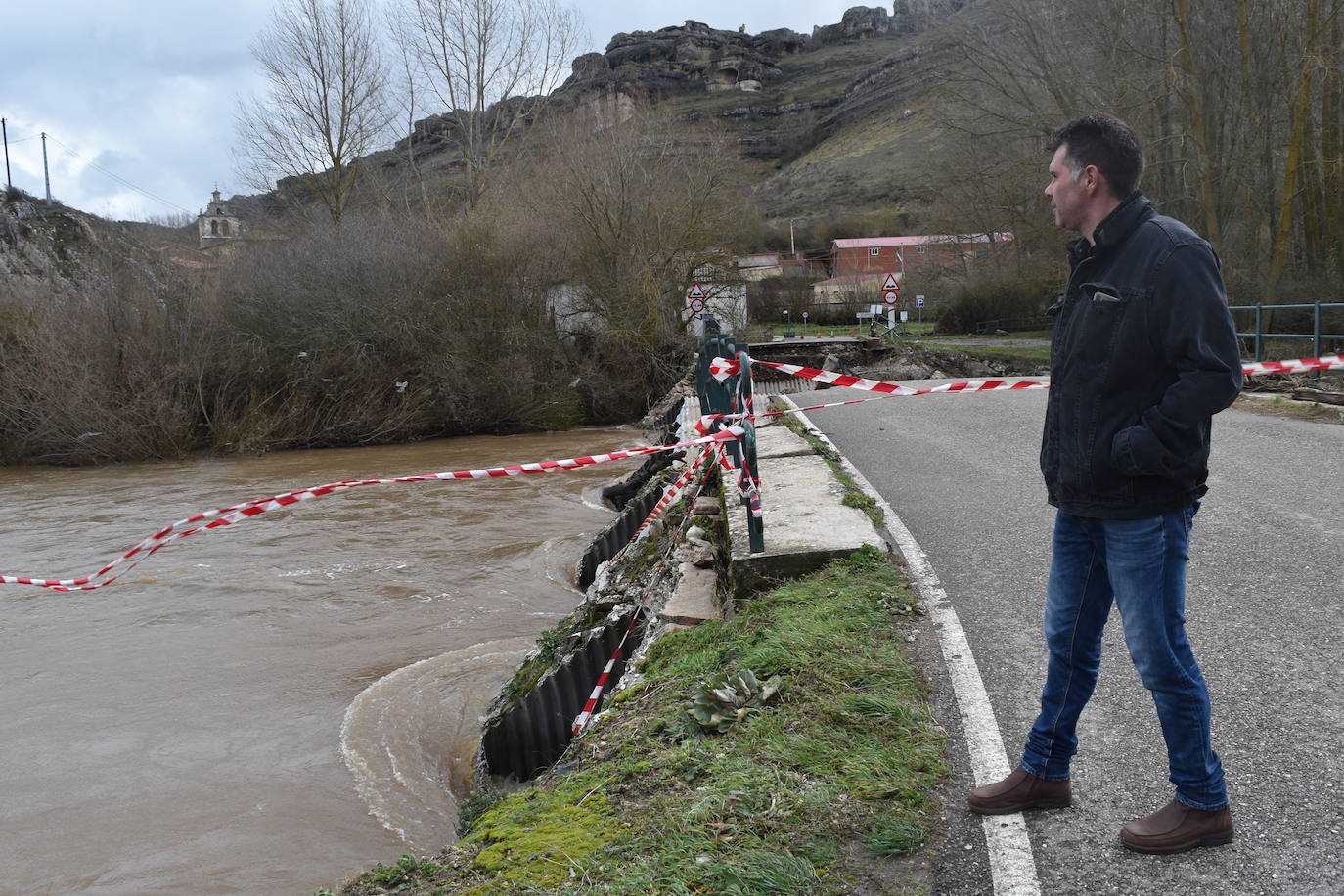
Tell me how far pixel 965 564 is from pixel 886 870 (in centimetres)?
380

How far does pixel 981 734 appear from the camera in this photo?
12.5 ft

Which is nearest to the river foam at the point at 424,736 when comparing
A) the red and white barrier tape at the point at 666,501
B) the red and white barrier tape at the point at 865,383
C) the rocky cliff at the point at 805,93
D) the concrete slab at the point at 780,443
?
the red and white barrier tape at the point at 666,501

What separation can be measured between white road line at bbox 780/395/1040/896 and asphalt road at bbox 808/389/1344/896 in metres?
0.04

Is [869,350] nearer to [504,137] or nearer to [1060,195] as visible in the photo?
[504,137]

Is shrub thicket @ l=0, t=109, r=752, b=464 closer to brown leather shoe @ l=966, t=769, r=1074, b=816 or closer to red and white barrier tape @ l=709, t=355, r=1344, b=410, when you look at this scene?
red and white barrier tape @ l=709, t=355, r=1344, b=410

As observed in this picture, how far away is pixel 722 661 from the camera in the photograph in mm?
4773

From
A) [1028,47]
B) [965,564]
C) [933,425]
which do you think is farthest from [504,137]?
[965,564]

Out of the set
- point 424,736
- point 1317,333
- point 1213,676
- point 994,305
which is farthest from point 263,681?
point 994,305

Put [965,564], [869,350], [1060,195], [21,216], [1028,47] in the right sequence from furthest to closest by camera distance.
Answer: [21,216] < [869,350] < [1028,47] < [965,564] < [1060,195]

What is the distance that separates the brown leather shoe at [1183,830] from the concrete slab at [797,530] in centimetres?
327

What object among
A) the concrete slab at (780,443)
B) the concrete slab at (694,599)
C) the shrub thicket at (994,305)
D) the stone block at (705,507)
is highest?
the shrub thicket at (994,305)

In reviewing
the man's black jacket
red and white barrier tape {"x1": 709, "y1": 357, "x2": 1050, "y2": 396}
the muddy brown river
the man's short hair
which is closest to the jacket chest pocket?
the man's black jacket

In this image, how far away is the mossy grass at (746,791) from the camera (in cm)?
296

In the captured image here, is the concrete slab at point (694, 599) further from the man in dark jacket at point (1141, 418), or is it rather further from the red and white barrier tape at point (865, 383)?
the man in dark jacket at point (1141, 418)
